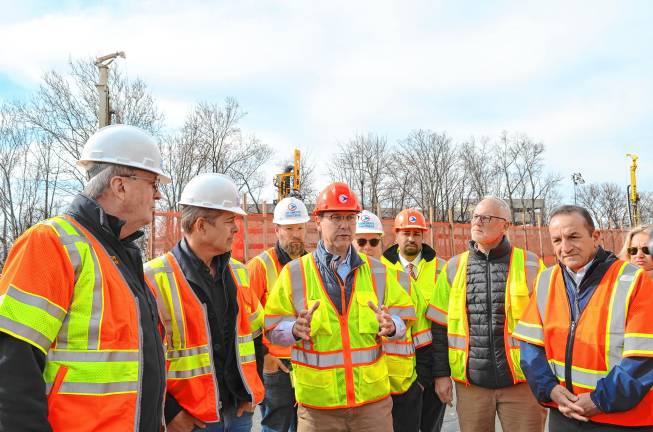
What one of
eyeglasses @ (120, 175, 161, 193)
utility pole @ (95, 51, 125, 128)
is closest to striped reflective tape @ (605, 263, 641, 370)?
eyeglasses @ (120, 175, 161, 193)

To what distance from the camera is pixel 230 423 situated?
121 inches

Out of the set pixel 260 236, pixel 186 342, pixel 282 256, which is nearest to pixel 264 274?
pixel 282 256

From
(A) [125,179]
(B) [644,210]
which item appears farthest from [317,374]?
(B) [644,210]

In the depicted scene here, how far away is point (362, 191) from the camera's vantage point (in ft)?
145

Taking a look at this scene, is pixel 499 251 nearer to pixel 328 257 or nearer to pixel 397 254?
pixel 328 257

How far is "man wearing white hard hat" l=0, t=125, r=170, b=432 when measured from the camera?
1.74 meters

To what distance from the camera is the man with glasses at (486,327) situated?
3719 millimetres

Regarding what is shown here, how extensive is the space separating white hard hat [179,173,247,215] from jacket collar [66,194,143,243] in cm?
85

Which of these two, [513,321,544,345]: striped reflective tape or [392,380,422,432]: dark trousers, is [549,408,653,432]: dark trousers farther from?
[392,380,422,432]: dark trousers

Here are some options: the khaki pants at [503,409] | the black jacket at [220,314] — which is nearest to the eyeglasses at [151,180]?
the black jacket at [220,314]

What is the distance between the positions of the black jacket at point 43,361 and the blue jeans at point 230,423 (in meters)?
0.72

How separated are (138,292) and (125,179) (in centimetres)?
51

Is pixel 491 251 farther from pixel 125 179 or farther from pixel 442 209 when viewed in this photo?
pixel 442 209

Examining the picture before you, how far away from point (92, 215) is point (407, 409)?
3168 millimetres
